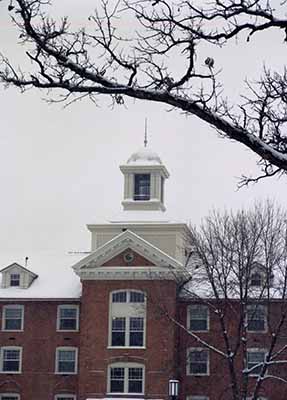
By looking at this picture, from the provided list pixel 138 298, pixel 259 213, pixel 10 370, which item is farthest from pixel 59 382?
pixel 259 213

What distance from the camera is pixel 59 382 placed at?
5047 centimetres

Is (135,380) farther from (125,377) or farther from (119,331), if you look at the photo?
(119,331)

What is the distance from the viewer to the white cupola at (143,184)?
2132 inches

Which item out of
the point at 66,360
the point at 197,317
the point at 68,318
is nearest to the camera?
the point at 197,317

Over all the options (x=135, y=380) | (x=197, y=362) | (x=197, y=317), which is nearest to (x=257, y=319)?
(x=197, y=317)

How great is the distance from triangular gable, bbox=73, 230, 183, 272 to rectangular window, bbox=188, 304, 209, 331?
112 inches

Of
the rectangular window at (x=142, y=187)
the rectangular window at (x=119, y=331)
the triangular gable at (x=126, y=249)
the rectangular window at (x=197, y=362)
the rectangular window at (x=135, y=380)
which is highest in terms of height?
the rectangular window at (x=142, y=187)

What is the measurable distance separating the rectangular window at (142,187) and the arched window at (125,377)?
10395 mm

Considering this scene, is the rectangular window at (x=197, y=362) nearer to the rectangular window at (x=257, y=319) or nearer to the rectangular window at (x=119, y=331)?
the rectangular window at (x=257, y=319)

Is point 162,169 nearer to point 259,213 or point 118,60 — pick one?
point 259,213

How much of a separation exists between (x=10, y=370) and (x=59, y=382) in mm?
2788

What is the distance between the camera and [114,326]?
49.0 m

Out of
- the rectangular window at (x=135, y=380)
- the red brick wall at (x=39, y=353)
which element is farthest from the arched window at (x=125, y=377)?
the red brick wall at (x=39, y=353)

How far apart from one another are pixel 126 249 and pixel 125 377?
643 cm
